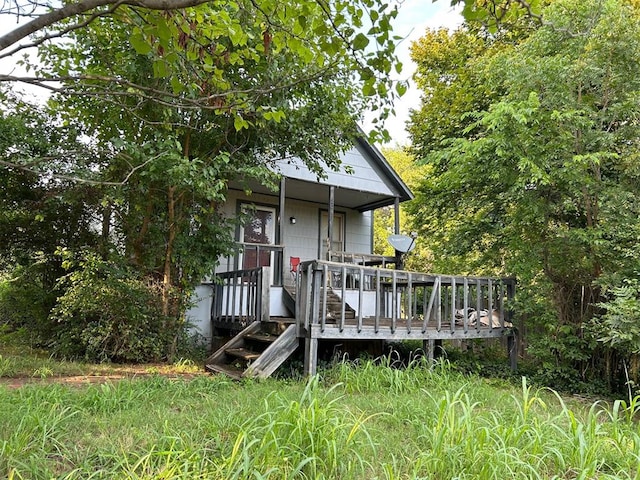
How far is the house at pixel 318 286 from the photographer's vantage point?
592 cm

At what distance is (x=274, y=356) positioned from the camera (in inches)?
223

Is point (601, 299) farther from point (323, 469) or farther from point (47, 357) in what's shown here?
point (47, 357)

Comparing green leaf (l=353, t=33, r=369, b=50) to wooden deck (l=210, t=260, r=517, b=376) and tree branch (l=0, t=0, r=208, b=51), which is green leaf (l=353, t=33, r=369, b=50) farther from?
wooden deck (l=210, t=260, r=517, b=376)

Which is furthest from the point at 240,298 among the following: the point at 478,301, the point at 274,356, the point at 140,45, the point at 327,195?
the point at 140,45

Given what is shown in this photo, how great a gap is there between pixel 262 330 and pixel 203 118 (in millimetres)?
3320

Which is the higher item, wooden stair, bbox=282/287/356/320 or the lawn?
wooden stair, bbox=282/287/356/320

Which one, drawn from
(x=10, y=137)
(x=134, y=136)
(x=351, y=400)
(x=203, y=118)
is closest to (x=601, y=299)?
(x=351, y=400)

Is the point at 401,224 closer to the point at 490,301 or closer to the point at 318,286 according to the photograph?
the point at 490,301

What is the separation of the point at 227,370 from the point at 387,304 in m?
3.87

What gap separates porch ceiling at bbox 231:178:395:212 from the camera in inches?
403

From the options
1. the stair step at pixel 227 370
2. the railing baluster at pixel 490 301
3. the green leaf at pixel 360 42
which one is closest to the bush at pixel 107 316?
the stair step at pixel 227 370

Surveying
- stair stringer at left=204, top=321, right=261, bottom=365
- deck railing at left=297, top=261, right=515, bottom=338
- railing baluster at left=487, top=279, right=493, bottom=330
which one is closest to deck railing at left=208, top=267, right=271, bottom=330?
stair stringer at left=204, top=321, right=261, bottom=365

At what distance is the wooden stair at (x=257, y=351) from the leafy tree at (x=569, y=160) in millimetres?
3862

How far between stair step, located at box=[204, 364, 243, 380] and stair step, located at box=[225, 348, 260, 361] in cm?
18
